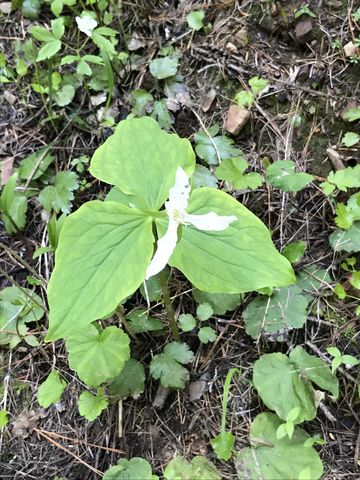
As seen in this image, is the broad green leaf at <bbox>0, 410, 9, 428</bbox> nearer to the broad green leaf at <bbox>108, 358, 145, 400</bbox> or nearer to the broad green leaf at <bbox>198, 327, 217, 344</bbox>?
the broad green leaf at <bbox>108, 358, 145, 400</bbox>

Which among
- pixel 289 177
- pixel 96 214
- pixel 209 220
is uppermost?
pixel 209 220

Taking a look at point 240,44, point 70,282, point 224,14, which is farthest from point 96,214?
point 224,14

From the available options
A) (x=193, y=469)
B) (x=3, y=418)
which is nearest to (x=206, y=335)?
(x=193, y=469)

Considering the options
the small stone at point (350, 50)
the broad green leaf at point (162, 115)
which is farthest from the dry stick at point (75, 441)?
the small stone at point (350, 50)

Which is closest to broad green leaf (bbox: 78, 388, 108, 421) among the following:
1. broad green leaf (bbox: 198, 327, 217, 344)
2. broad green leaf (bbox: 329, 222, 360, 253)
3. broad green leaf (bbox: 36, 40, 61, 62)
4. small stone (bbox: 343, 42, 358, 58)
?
broad green leaf (bbox: 198, 327, 217, 344)

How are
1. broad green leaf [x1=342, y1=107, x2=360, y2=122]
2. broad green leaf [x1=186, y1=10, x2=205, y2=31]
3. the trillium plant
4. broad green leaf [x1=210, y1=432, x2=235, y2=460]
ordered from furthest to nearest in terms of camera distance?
broad green leaf [x1=186, y1=10, x2=205, y2=31], broad green leaf [x1=342, y1=107, x2=360, y2=122], broad green leaf [x1=210, y1=432, x2=235, y2=460], the trillium plant

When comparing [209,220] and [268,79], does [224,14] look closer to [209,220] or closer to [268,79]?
[268,79]
